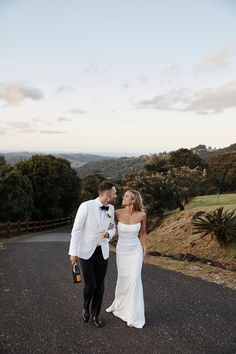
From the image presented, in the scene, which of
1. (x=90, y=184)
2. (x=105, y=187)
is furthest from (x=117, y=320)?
(x=90, y=184)

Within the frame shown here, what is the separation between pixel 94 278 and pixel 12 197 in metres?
30.9

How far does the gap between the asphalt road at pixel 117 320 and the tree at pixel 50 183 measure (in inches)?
1417

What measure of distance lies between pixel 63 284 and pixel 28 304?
1611 mm

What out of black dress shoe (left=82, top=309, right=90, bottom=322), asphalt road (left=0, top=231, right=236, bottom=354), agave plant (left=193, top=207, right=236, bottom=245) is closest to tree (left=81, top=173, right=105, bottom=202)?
agave plant (left=193, top=207, right=236, bottom=245)

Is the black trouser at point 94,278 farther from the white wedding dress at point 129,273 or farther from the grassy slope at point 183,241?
the grassy slope at point 183,241

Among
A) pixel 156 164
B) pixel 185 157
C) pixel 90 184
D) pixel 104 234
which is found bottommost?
pixel 90 184

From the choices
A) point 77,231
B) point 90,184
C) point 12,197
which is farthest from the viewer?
point 90,184

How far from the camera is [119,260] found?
6281 millimetres

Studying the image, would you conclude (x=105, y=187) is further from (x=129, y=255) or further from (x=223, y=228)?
(x=223, y=228)

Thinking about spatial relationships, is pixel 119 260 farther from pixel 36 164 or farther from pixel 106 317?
pixel 36 164

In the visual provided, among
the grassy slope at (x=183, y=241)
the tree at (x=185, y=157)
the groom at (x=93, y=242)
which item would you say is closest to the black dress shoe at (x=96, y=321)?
the groom at (x=93, y=242)

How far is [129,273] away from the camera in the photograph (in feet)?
20.1

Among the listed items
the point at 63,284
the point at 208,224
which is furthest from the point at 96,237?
the point at 208,224

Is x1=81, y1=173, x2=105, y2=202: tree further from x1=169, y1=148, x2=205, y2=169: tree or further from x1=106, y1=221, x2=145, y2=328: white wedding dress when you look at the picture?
x1=106, y1=221, x2=145, y2=328: white wedding dress
